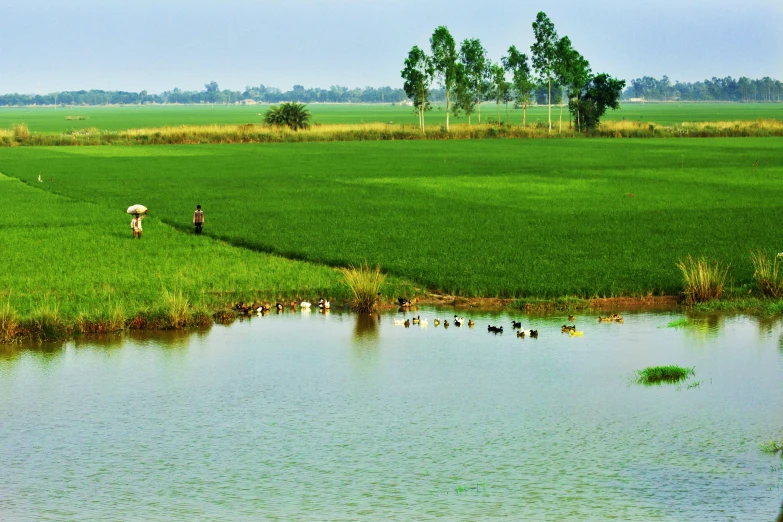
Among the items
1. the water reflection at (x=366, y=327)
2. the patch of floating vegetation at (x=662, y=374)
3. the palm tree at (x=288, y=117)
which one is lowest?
the patch of floating vegetation at (x=662, y=374)

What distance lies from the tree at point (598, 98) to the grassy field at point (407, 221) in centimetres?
3662

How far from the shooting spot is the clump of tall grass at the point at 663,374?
14920 mm

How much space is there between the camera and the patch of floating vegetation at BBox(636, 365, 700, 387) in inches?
586

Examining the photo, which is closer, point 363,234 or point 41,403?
point 41,403

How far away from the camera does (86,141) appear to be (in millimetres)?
84562

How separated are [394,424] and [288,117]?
286 feet

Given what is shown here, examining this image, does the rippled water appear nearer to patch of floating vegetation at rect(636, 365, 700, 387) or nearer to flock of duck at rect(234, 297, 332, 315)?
patch of floating vegetation at rect(636, 365, 700, 387)

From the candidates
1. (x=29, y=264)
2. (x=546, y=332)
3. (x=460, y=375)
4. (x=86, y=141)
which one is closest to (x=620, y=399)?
(x=460, y=375)

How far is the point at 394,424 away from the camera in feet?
41.9

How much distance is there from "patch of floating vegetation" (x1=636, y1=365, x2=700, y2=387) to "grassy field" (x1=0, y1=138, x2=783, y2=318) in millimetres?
5146

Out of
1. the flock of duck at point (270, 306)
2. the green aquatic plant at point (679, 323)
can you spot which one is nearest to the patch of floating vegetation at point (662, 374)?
the green aquatic plant at point (679, 323)

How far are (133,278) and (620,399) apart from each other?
1140cm

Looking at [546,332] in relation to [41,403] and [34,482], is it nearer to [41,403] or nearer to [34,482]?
[41,403]

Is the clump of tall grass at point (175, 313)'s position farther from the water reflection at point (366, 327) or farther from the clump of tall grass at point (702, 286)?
the clump of tall grass at point (702, 286)
